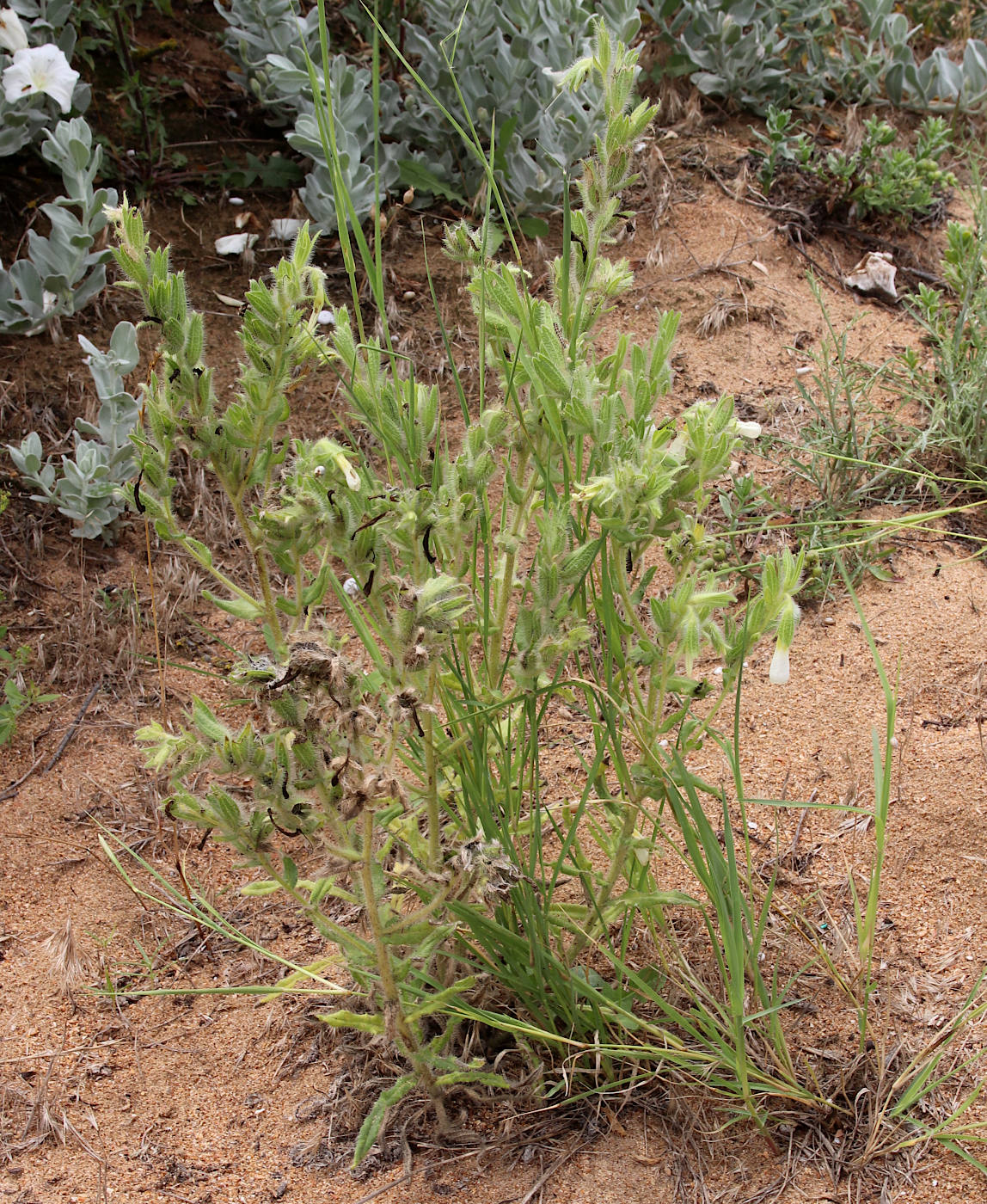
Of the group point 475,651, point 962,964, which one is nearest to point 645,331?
point 475,651

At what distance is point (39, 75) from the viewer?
9.43 feet

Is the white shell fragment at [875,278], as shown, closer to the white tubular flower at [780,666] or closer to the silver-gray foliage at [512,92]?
the silver-gray foliage at [512,92]

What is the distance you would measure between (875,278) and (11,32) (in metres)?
2.52

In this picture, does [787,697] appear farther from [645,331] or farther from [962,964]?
[645,331]

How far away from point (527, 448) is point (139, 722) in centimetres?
131

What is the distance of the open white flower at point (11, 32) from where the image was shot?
2854 mm

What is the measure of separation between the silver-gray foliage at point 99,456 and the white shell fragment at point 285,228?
2.62ft

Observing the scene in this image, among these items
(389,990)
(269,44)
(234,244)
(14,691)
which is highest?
(269,44)

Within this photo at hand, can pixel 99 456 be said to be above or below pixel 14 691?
above

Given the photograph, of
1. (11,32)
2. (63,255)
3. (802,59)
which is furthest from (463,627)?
(802,59)

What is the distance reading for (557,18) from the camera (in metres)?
3.30

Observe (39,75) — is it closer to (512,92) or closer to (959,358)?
(512,92)

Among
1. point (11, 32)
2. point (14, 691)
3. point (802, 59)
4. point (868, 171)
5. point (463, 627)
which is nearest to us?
point (463, 627)

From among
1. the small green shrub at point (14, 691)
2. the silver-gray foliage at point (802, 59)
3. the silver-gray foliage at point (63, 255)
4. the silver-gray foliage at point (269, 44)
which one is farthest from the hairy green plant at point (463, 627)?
the silver-gray foliage at point (802, 59)
